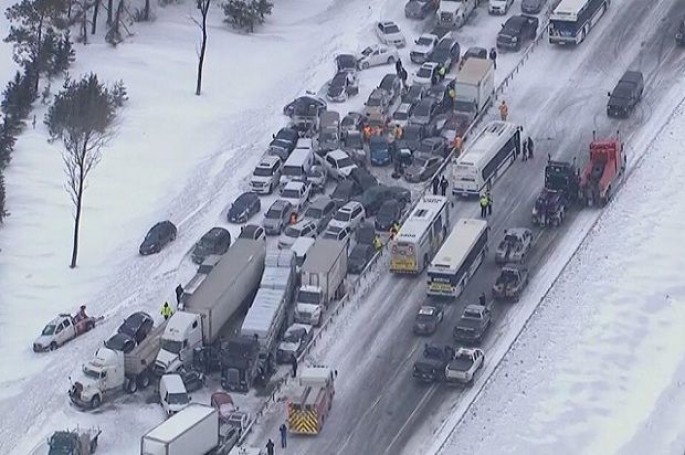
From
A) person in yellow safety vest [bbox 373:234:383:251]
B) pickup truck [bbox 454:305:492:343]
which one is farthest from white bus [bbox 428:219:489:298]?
person in yellow safety vest [bbox 373:234:383:251]

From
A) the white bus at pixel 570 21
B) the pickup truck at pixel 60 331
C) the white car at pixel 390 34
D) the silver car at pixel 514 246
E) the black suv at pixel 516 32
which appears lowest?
the pickup truck at pixel 60 331

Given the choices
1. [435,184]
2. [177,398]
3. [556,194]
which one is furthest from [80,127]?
[556,194]

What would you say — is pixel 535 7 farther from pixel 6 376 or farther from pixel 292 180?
pixel 6 376

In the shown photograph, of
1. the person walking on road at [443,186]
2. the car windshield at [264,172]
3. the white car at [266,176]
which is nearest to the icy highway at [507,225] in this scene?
the person walking on road at [443,186]

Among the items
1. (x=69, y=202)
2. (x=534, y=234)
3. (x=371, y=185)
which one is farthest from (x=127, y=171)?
(x=534, y=234)

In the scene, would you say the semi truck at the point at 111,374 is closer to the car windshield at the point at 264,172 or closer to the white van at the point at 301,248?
the white van at the point at 301,248

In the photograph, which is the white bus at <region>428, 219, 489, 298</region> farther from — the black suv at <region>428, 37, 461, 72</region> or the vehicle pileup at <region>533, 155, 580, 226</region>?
the black suv at <region>428, 37, 461, 72</region>

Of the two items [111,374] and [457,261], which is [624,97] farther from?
[111,374]
